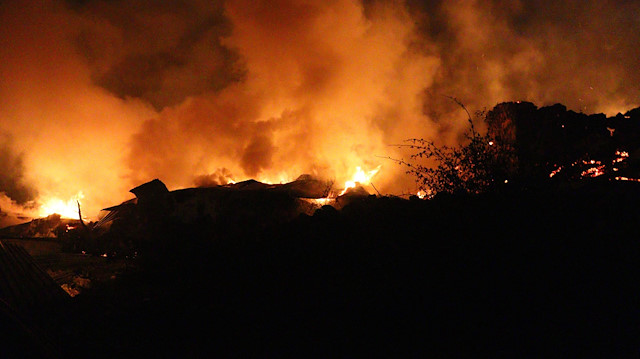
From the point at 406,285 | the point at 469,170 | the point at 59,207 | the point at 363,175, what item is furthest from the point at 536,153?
the point at 59,207

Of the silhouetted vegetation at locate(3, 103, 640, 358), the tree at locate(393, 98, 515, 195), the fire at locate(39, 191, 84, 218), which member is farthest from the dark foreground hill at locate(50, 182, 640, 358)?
the fire at locate(39, 191, 84, 218)

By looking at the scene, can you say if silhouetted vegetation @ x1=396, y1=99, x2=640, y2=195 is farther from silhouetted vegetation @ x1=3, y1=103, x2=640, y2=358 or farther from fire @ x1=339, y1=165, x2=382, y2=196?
fire @ x1=339, y1=165, x2=382, y2=196

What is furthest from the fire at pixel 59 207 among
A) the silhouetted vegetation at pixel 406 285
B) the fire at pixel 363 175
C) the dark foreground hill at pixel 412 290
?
the dark foreground hill at pixel 412 290

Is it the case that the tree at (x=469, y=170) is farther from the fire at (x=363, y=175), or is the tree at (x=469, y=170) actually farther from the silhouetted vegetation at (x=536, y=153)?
the fire at (x=363, y=175)

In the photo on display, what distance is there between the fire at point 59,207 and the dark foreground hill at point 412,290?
79.7 ft

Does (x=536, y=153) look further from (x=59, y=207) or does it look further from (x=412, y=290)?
(x=59, y=207)

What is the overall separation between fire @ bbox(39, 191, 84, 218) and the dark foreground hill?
24.3 m

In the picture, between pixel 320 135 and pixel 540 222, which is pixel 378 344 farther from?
pixel 320 135

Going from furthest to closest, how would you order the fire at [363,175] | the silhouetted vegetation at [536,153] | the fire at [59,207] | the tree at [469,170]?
the fire at [59,207] < the fire at [363,175] < the silhouetted vegetation at [536,153] < the tree at [469,170]

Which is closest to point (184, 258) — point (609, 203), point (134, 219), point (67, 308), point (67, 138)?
point (67, 308)

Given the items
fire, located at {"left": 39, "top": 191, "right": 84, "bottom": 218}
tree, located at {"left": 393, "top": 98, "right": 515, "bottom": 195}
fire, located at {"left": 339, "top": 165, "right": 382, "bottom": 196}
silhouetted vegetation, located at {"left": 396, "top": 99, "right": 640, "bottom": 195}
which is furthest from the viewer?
fire, located at {"left": 39, "top": 191, "right": 84, "bottom": 218}

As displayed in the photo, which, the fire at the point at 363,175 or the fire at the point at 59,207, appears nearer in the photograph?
the fire at the point at 363,175

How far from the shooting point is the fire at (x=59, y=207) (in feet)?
81.7

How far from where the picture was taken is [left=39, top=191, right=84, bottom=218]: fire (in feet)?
81.7
